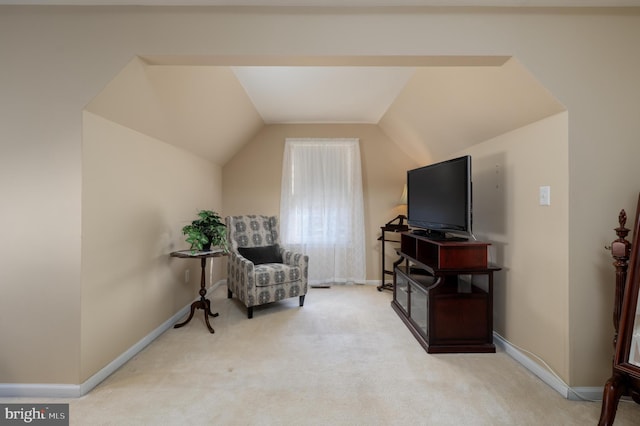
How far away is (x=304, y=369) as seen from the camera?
1998 mm

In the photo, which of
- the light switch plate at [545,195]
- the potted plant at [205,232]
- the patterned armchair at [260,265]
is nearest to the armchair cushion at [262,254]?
the patterned armchair at [260,265]

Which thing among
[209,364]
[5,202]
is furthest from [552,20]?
[5,202]

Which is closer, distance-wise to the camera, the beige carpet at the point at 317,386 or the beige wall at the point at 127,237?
the beige carpet at the point at 317,386

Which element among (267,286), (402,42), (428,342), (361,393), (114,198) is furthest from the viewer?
(267,286)

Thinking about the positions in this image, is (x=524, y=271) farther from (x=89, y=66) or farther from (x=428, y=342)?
(x=89, y=66)

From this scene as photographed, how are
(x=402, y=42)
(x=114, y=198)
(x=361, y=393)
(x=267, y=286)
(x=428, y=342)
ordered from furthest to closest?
(x=267, y=286)
(x=428, y=342)
(x=114, y=198)
(x=361, y=393)
(x=402, y=42)

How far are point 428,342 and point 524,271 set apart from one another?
35.9 inches

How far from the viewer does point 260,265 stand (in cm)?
331

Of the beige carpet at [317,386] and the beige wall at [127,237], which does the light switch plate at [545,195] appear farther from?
the beige wall at [127,237]

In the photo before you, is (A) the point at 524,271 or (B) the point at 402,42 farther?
(A) the point at 524,271

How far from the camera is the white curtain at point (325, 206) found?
423 cm

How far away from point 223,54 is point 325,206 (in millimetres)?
2804

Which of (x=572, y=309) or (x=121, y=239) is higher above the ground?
(x=121, y=239)

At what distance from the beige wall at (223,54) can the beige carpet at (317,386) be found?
0.34 metres
